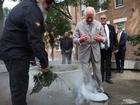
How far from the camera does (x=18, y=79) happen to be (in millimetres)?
4566

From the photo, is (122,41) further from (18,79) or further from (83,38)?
(18,79)

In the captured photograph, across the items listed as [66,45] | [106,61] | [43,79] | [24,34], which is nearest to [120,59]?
[106,61]

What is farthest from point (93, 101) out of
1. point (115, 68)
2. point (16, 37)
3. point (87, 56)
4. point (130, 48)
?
point (130, 48)

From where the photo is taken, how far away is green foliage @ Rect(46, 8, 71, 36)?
19.1 metres

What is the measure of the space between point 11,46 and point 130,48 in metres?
18.1

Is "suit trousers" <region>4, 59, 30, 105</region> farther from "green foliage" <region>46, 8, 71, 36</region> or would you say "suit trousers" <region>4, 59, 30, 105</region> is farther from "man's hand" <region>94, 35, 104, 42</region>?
"green foliage" <region>46, 8, 71, 36</region>

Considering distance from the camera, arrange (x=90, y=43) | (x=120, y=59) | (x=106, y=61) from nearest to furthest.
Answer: (x=90, y=43), (x=106, y=61), (x=120, y=59)

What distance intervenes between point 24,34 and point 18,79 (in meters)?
0.54

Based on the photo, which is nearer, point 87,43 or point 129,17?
point 87,43

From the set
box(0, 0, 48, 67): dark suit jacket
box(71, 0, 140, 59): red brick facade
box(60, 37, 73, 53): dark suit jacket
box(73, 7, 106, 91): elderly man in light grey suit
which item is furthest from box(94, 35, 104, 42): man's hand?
box(71, 0, 140, 59): red brick facade

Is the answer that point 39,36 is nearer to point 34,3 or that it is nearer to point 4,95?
point 34,3

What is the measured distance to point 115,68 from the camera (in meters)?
14.0

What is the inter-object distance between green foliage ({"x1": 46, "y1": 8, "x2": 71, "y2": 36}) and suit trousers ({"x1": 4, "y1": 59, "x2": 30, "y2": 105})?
13.9 m

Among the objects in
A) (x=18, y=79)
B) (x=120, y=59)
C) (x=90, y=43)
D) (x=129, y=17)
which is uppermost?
(x=129, y=17)
